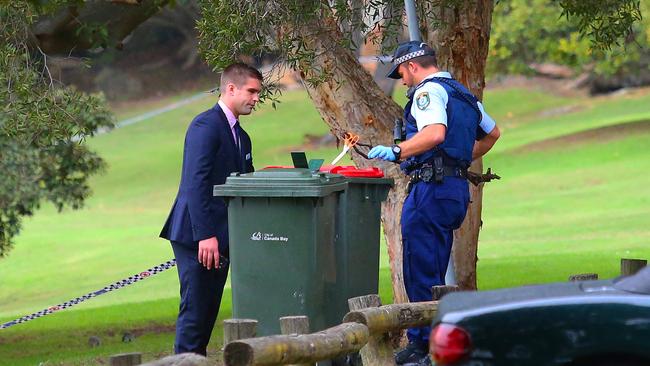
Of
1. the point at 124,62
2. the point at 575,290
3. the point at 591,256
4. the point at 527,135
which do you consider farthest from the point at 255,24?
the point at 124,62

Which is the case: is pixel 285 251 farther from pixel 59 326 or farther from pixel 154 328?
pixel 59 326

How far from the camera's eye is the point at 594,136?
137 feet

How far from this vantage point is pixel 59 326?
18.2 metres

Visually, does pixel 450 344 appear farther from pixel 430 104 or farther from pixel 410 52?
pixel 410 52

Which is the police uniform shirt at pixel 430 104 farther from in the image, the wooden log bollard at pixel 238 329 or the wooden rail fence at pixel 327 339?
the wooden log bollard at pixel 238 329

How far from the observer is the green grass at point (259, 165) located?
17.6 meters

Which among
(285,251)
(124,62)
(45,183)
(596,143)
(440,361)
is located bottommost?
(440,361)

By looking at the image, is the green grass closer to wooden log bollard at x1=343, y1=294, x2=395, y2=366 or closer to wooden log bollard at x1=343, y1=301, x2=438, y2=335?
wooden log bollard at x1=343, y1=294, x2=395, y2=366

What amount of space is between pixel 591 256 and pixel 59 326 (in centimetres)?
848

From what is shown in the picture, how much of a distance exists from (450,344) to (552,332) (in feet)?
1.35

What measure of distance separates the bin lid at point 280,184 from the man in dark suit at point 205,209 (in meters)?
0.46

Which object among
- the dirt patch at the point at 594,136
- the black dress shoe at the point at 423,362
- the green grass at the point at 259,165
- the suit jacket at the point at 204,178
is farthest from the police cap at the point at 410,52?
the dirt patch at the point at 594,136

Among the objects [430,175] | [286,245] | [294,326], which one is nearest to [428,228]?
[430,175]

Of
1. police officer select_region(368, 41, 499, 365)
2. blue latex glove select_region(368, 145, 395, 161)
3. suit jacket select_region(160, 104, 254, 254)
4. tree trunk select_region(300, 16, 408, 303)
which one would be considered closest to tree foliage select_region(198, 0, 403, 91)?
tree trunk select_region(300, 16, 408, 303)
